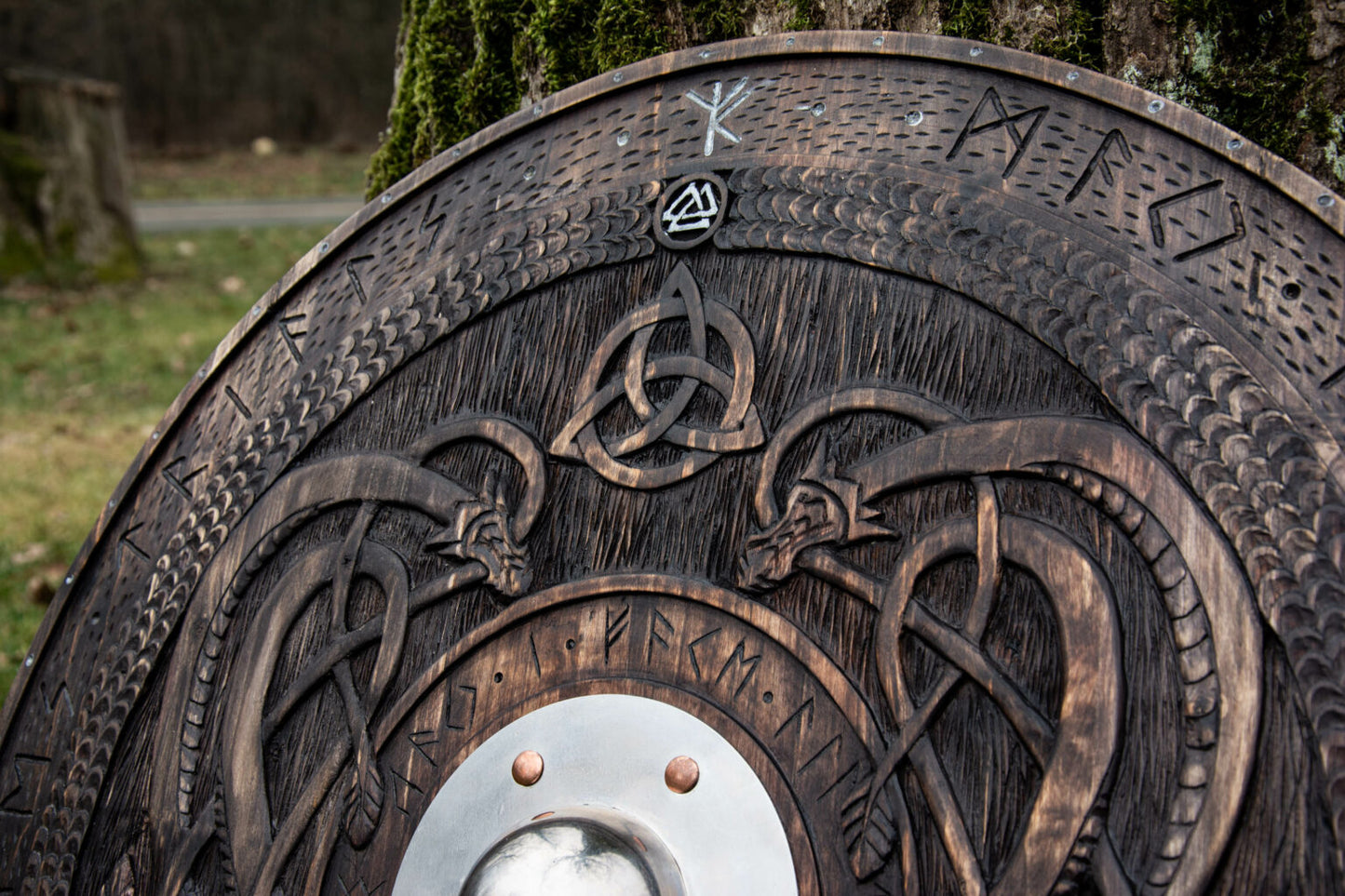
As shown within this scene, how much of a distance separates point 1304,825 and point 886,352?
46cm

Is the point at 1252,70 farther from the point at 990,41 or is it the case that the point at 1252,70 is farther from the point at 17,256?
the point at 17,256

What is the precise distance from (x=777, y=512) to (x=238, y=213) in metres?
9.61

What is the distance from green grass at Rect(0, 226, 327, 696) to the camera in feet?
9.61

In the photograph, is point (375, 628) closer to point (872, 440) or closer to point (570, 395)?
point (570, 395)

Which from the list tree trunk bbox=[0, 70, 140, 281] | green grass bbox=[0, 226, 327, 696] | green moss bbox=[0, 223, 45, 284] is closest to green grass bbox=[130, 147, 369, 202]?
green grass bbox=[0, 226, 327, 696]

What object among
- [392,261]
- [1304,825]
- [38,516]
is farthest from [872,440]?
[38,516]

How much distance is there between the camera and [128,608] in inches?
50.3

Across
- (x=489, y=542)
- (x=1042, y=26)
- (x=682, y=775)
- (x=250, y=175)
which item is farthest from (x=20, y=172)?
(x=250, y=175)

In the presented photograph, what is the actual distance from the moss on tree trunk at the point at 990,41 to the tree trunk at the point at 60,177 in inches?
196

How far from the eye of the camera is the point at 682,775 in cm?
101

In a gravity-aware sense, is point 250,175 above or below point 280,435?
above

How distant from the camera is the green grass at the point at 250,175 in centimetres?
1102

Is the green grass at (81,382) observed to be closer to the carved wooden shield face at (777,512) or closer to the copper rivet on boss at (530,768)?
the carved wooden shield face at (777,512)

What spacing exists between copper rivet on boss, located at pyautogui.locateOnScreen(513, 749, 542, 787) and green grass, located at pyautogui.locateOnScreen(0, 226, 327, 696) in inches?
61.7
